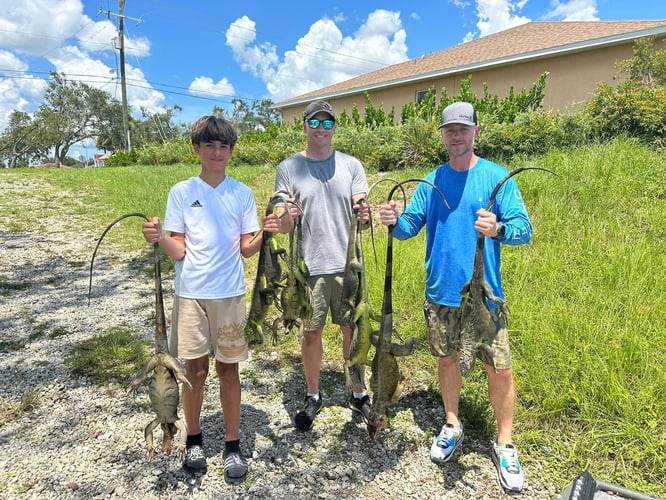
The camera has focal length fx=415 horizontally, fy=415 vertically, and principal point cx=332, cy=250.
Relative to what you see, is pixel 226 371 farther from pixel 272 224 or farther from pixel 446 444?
pixel 446 444

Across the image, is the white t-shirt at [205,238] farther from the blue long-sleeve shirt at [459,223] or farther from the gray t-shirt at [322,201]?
the blue long-sleeve shirt at [459,223]

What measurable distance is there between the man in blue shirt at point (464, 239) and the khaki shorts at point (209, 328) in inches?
49.0

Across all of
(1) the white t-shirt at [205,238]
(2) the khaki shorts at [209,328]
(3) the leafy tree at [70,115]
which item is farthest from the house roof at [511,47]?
(3) the leafy tree at [70,115]

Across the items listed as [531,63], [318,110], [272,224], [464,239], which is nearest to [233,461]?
[272,224]

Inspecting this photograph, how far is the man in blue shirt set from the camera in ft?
9.23

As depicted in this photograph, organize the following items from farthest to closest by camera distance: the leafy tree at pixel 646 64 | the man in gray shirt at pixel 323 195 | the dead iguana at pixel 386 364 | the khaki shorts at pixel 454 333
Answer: the leafy tree at pixel 646 64, the man in gray shirt at pixel 323 195, the khaki shorts at pixel 454 333, the dead iguana at pixel 386 364

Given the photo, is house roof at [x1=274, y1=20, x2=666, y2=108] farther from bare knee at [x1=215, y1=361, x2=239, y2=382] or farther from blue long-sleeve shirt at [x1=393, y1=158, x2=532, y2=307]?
bare knee at [x1=215, y1=361, x2=239, y2=382]

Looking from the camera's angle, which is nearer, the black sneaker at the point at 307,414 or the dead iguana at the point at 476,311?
the dead iguana at the point at 476,311

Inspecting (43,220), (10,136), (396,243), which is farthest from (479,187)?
(10,136)

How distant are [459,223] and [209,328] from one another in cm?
191

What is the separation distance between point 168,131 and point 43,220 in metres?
59.9

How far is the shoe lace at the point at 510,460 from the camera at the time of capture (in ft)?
10.00

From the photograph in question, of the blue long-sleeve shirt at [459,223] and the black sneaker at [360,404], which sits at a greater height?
the blue long-sleeve shirt at [459,223]

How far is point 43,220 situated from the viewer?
1178 cm
